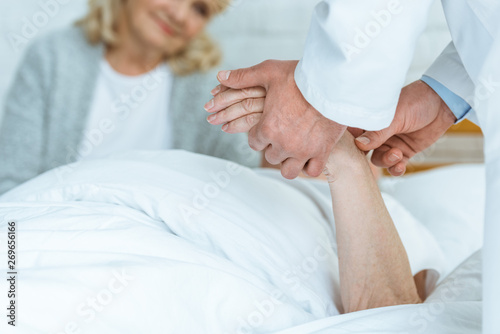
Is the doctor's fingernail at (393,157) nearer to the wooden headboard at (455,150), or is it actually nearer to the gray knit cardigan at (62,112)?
the gray knit cardigan at (62,112)

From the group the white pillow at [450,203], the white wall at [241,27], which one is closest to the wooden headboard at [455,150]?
the white wall at [241,27]

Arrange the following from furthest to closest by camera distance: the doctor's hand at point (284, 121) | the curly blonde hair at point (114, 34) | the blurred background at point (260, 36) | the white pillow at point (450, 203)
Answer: the blurred background at point (260, 36)
the curly blonde hair at point (114, 34)
the white pillow at point (450, 203)
the doctor's hand at point (284, 121)

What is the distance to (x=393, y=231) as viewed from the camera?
0.94m

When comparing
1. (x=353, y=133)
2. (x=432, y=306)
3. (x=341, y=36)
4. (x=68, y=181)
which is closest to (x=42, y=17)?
(x=68, y=181)

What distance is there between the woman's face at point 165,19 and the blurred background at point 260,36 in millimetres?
306

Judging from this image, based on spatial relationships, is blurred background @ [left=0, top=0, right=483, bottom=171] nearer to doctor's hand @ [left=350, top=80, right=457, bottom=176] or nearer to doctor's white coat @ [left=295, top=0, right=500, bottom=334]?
doctor's hand @ [left=350, top=80, right=457, bottom=176]

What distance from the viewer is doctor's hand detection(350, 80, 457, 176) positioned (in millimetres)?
957

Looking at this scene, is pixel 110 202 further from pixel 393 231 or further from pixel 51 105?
pixel 51 105

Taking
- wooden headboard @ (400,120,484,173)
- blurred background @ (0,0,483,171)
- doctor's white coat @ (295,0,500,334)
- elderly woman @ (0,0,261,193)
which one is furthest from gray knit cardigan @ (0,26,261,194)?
doctor's white coat @ (295,0,500,334)

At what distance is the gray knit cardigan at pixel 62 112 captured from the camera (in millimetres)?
1891

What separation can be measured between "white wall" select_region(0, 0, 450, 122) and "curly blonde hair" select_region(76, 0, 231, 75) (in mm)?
234

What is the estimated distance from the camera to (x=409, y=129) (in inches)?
39.1

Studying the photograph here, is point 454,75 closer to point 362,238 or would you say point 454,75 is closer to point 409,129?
point 409,129

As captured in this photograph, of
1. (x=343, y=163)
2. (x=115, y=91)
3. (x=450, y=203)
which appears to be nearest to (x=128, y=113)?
(x=115, y=91)
